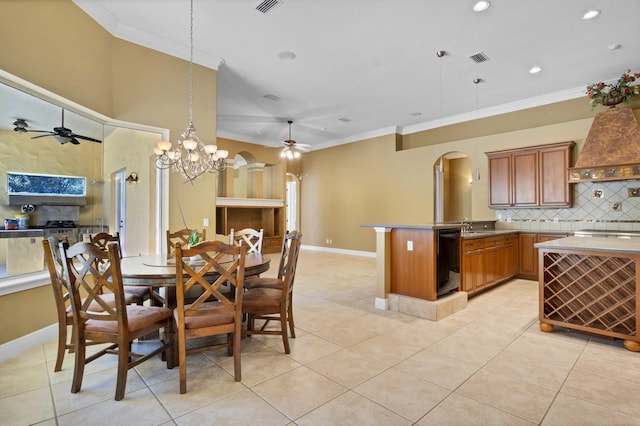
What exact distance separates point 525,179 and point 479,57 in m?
2.52

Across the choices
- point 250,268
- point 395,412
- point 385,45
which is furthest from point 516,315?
point 385,45

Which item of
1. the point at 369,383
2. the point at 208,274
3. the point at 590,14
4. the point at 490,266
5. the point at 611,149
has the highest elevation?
Result: the point at 590,14

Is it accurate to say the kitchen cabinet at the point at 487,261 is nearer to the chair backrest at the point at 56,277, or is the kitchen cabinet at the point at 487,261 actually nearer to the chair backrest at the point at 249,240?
the chair backrest at the point at 249,240

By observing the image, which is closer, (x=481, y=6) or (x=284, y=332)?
(x=284, y=332)

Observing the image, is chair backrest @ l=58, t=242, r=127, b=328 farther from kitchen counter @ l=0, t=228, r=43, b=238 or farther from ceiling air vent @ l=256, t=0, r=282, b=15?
ceiling air vent @ l=256, t=0, r=282, b=15

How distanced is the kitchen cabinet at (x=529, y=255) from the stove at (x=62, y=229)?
22.3 ft

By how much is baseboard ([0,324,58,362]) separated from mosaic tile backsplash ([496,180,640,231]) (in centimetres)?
726

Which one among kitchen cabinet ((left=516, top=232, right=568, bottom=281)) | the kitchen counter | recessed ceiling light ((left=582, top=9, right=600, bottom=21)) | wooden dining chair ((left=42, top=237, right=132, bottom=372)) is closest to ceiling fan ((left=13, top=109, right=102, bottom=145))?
the kitchen counter

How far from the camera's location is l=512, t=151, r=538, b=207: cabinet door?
5.64 meters

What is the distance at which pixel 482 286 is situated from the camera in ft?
15.0

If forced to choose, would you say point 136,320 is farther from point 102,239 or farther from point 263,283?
point 102,239

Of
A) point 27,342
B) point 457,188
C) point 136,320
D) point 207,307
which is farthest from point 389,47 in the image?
point 457,188

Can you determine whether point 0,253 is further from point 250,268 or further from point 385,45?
point 385,45

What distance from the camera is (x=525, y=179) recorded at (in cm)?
574
